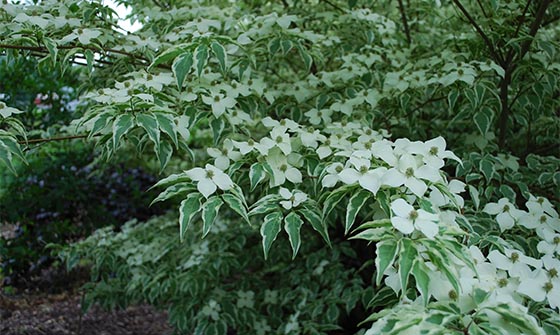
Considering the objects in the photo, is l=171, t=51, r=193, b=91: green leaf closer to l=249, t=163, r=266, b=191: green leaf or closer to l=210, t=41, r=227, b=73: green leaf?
l=210, t=41, r=227, b=73: green leaf

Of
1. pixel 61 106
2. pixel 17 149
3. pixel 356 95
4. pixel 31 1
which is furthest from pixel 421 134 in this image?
pixel 61 106

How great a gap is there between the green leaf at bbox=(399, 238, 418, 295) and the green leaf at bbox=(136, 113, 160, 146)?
67cm

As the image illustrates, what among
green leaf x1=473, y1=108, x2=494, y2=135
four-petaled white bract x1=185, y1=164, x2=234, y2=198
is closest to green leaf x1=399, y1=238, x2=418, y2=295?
four-petaled white bract x1=185, y1=164, x2=234, y2=198

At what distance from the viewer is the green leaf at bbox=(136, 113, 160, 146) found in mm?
1435

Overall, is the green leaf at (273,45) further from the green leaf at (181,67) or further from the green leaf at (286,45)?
the green leaf at (181,67)

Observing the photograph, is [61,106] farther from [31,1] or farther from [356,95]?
[356,95]

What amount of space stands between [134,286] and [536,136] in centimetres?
197

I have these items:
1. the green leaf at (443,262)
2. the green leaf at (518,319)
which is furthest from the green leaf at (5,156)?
the green leaf at (518,319)

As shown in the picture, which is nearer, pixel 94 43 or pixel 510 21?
pixel 94 43

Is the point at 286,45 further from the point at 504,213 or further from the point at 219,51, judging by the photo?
the point at 504,213

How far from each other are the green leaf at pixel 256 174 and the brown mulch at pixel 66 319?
238 cm

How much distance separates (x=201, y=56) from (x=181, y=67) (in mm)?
71

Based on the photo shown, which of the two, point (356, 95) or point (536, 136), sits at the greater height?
point (356, 95)

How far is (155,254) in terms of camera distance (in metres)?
2.86
